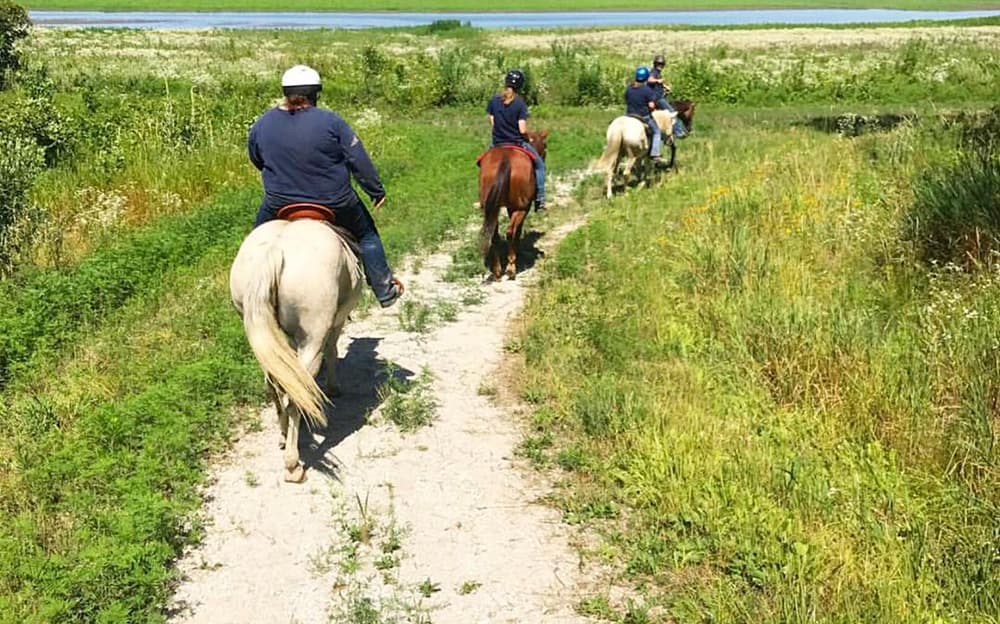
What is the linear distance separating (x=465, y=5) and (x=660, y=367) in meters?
99.2

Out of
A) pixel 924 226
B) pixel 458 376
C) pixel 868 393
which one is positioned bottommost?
pixel 458 376

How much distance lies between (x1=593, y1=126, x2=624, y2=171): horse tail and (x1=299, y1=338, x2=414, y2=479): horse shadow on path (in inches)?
317

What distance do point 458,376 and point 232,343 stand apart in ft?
7.52

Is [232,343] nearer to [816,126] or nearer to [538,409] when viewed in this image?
[538,409]

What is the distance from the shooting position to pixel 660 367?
7.73 m

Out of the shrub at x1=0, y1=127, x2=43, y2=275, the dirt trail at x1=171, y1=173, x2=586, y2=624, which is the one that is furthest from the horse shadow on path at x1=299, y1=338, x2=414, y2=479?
the shrub at x1=0, y1=127, x2=43, y2=275

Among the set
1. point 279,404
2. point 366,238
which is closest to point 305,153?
point 366,238

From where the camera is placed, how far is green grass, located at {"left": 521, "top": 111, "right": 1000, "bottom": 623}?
4.80 metres

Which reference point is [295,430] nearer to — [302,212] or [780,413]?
[302,212]

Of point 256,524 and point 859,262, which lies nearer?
point 256,524

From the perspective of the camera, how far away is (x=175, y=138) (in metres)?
17.1

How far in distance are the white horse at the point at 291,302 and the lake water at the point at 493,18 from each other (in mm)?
68943

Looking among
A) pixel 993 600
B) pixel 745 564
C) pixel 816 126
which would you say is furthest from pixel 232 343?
pixel 816 126

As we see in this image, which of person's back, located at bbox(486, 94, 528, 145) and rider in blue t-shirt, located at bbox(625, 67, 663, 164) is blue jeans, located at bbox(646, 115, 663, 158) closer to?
rider in blue t-shirt, located at bbox(625, 67, 663, 164)
